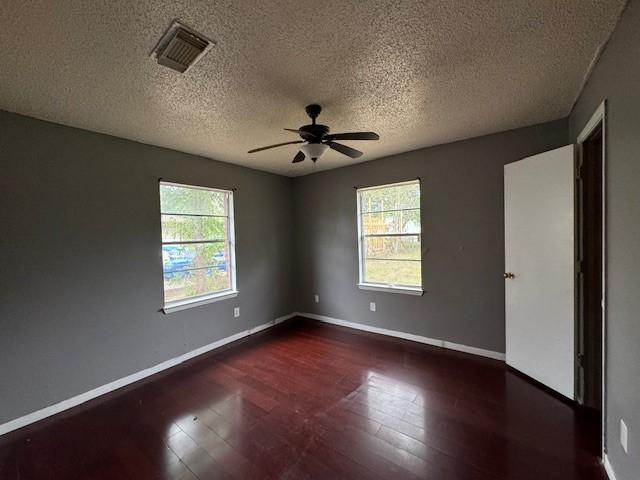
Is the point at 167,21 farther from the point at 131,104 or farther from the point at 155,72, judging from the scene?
the point at 131,104

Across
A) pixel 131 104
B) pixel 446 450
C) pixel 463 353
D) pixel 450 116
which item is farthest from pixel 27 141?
pixel 463 353

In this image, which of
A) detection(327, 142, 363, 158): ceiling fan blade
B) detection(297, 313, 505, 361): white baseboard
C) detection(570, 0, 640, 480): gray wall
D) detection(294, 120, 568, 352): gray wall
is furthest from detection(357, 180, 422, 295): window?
detection(570, 0, 640, 480): gray wall

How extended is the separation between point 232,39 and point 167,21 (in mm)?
298

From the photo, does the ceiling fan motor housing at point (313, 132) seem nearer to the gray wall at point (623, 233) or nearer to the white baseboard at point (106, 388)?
the gray wall at point (623, 233)

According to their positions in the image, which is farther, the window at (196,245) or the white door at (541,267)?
the window at (196,245)

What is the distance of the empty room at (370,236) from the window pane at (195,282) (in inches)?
1.0

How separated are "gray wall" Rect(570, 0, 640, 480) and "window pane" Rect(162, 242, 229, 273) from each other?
144 inches

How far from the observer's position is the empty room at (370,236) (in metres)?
1.43

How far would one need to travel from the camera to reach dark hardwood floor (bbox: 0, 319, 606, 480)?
1.70 meters

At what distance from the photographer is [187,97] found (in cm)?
205

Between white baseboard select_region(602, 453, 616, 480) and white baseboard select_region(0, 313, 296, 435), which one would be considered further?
white baseboard select_region(0, 313, 296, 435)

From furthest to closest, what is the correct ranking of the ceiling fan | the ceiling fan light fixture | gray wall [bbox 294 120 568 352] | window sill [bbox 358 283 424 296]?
1. window sill [bbox 358 283 424 296]
2. gray wall [bbox 294 120 568 352]
3. the ceiling fan light fixture
4. the ceiling fan

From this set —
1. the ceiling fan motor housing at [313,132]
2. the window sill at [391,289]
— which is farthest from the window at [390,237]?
the ceiling fan motor housing at [313,132]

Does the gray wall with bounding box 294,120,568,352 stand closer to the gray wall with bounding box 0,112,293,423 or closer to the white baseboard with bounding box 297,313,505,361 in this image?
the white baseboard with bounding box 297,313,505,361
